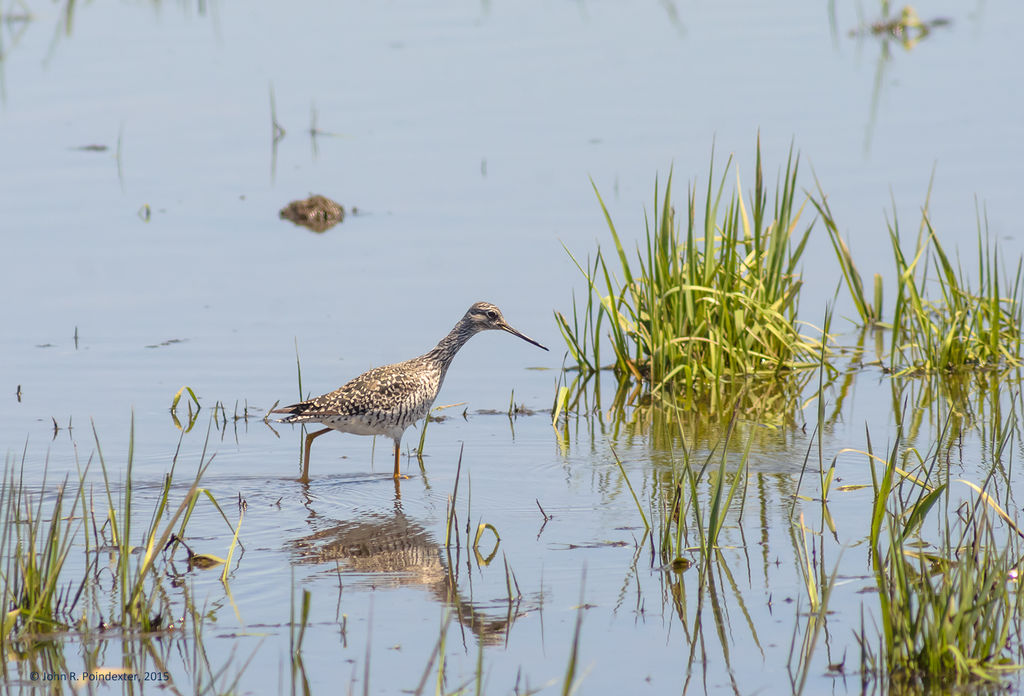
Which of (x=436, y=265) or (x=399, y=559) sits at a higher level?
(x=436, y=265)

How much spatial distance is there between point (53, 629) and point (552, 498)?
121 inches

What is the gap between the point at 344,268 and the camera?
12.4 metres

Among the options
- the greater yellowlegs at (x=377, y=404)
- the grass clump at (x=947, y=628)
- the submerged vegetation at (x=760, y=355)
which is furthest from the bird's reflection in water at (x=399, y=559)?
the grass clump at (x=947, y=628)

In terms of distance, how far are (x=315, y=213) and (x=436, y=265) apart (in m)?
1.88

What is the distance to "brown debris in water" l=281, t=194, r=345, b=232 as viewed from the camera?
1341 centimetres

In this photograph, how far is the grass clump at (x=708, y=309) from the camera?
9500mm

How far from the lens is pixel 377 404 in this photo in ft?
28.0

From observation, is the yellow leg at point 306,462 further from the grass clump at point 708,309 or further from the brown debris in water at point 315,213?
the brown debris in water at point 315,213

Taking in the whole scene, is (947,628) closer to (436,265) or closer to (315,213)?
(436,265)

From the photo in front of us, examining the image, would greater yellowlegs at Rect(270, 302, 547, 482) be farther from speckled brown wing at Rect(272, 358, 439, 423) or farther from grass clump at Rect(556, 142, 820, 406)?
grass clump at Rect(556, 142, 820, 406)

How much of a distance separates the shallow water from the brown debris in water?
121 millimetres

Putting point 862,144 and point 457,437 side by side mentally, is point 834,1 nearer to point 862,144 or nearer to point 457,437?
point 862,144

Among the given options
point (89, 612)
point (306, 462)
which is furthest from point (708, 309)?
point (89, 612)

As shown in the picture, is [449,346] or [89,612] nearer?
[89,612]
